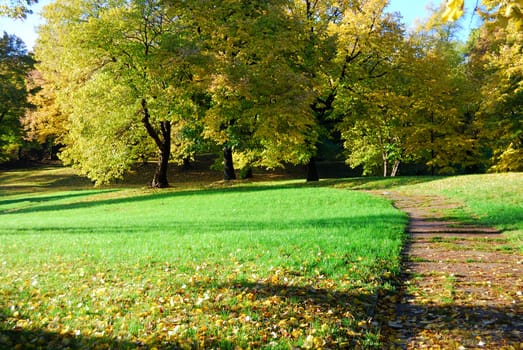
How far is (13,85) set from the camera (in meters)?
39.4

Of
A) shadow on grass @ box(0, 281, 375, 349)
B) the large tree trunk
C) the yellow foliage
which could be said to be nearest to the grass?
shadow on grass @ box(0, 281, 375, 349)

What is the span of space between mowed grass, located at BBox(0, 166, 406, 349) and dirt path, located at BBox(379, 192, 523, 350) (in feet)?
1.07

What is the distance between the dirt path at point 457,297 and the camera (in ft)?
15.1

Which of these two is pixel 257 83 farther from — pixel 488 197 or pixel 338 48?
pixel 488 197

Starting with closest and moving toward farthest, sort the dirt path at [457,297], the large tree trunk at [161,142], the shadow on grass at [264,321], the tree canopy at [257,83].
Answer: the shadow on grass at [264,321], the dirt path at [457,297], the tree canopy at [257,83], the large tree trunk at [161,142]

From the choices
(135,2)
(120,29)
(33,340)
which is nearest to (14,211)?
(120,29)

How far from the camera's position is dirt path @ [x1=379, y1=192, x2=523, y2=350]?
459cm

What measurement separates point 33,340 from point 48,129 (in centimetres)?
3478

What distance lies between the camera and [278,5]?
22.2m

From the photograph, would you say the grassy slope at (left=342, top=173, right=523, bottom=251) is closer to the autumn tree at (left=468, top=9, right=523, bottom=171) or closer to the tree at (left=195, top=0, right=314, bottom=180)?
the tree at (left=195, top=0, right=314, bottom=180)

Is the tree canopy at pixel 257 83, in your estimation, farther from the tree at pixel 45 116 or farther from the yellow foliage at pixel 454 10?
the yellow foliage at pixel 454 10

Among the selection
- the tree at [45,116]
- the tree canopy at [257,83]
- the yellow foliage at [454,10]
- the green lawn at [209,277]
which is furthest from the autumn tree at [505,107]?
the tree at [45,116]

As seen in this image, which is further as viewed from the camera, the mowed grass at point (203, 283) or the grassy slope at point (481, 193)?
the grassy slope at point (481, 193)

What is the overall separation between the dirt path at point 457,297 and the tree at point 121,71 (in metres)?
14.5
